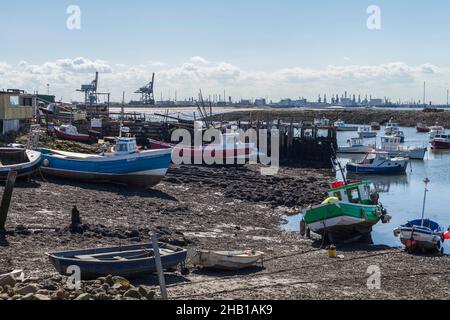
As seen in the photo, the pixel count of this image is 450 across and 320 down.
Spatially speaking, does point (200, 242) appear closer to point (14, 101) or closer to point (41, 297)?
point (41, 297)

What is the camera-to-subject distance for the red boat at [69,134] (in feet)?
148

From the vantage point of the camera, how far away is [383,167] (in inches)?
1966

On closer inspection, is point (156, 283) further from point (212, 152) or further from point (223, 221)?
point (212, 152)

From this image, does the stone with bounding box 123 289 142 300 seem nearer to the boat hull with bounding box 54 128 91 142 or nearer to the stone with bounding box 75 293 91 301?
the stone with bounding box 75 293 91 301

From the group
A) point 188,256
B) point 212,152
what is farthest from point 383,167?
point 188,256

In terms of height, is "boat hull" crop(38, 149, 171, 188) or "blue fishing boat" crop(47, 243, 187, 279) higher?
"boat hull" crop(38, 149, 171, 188)

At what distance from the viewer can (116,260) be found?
14664 mm

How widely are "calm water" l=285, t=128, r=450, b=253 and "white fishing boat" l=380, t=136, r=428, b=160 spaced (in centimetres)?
86

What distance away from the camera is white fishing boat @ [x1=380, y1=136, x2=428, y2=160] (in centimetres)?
5871

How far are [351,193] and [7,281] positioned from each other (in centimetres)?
1409

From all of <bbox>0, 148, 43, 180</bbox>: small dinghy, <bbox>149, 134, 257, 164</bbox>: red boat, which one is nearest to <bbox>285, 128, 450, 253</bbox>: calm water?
<bbox>149, 134, 257, 164</bbox>: red boat

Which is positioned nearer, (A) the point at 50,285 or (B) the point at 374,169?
(A) the point at 50,285

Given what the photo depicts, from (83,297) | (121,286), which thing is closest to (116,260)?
(121,286)

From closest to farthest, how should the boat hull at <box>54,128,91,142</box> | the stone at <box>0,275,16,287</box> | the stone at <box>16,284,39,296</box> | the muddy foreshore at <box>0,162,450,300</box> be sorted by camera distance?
the stone at <box>16,284,39,296</box> → the stone at <box>0,275,16,287</box> → the muddy foreshore at <box>0,162,450,300</box> → the boat hull at <box>54,128,91,142</box>
